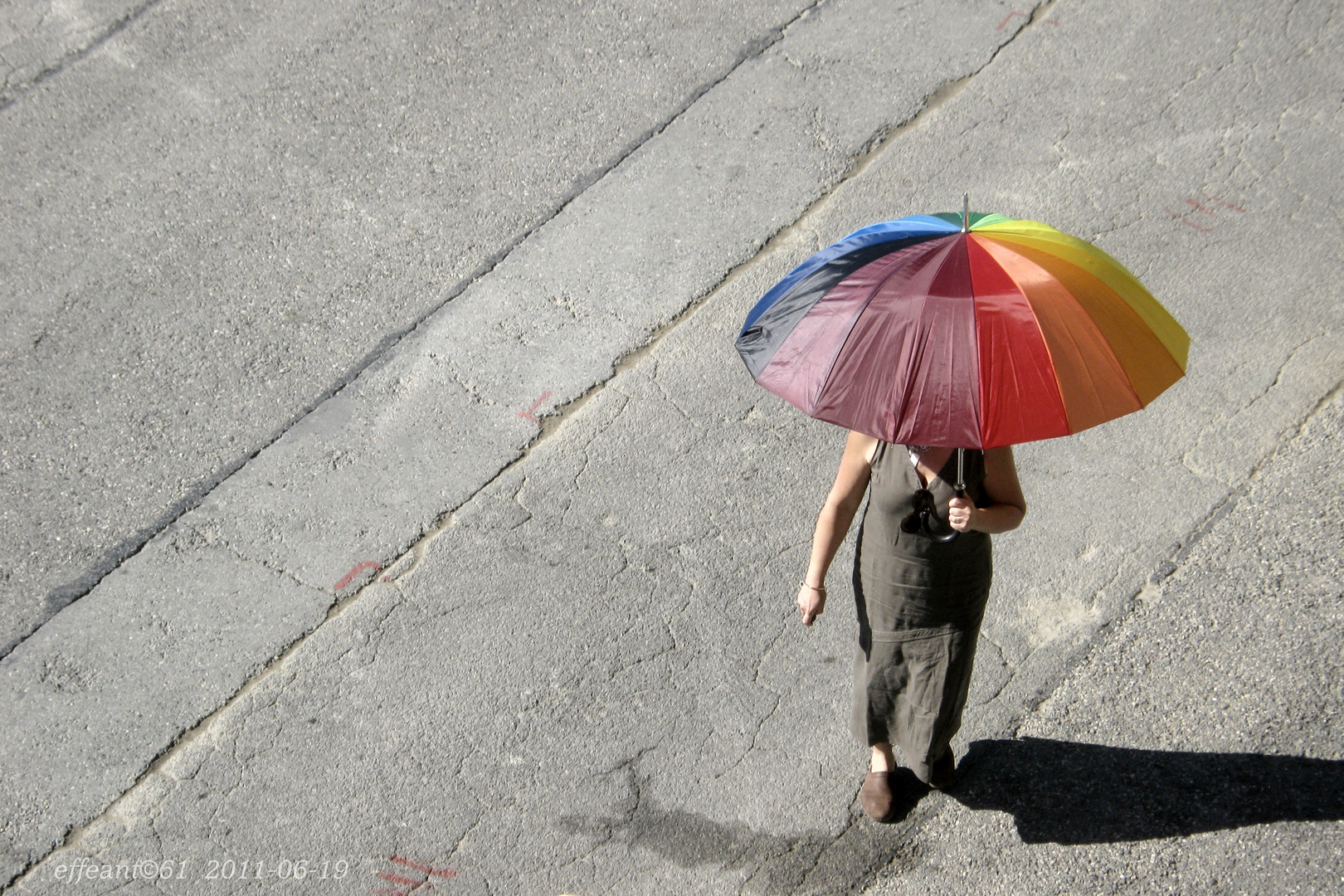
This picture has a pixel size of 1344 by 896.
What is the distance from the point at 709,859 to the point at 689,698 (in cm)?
64

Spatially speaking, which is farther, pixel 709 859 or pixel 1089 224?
pixel 1089 224

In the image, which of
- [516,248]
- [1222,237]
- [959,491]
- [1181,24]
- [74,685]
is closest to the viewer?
[959,491]

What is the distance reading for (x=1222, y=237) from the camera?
18.5 feet

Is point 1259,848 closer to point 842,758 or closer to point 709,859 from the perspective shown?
point 842,758

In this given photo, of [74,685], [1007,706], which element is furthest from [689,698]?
[74,685]

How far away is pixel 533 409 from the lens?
17.4 ft

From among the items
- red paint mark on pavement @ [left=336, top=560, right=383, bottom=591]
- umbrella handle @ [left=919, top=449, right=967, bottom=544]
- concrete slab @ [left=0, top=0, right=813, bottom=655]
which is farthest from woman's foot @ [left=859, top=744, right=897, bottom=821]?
concrete slab @ [left=0, top=0, right=813, bottom=655]

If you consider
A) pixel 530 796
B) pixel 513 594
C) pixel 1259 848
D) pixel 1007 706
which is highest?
pixel 513 594

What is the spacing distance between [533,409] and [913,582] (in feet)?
8.04

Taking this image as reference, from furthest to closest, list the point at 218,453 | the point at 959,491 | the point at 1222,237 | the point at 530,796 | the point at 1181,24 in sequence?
the point at 1181,24, the point at 1222,237, the point at 218,453, the point at 530,796, the point at 959,491

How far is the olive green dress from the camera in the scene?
128 inches

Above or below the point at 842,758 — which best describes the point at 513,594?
above

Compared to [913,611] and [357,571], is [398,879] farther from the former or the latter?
[913,611]

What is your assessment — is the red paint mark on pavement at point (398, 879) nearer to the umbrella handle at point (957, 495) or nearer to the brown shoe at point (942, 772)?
the brown shoe at point (942, 772)
